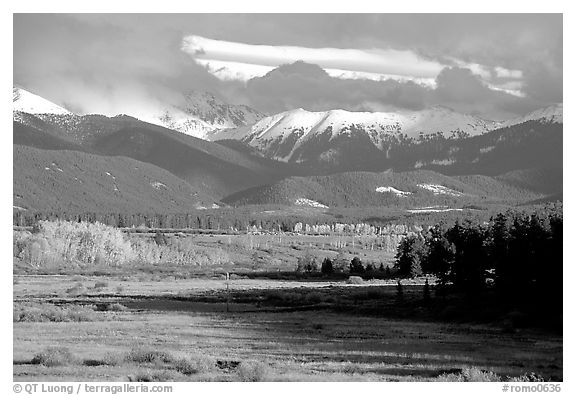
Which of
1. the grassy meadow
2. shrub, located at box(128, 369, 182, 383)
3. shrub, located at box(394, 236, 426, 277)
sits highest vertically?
shrub, located at box(394, 236, 426, 277)

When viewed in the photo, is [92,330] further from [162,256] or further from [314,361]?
[162,256]

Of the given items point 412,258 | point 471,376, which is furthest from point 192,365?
point 412,258

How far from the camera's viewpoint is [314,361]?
4325 cm

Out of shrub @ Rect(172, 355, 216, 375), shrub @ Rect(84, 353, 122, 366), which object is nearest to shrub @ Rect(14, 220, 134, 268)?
shrub @ Rect(84, 353, 122, 366)

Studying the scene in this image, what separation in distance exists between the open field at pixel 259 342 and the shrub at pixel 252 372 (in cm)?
5

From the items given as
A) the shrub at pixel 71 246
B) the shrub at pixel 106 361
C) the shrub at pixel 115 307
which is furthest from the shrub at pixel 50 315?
the shrub at pixel 71 246

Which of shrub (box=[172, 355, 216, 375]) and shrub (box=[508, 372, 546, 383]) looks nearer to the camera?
shrub (box=[508, 372, 546, 383])

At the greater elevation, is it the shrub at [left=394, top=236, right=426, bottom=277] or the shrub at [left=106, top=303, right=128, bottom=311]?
the shrub at [left=394, top=236, right=426, bottom=277]

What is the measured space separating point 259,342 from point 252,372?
14.5 m

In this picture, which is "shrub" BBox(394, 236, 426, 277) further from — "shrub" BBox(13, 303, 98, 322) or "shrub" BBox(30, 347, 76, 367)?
"shrub" BBox(30, 347, 76, 367)

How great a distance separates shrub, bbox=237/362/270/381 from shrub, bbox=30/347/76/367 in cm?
862

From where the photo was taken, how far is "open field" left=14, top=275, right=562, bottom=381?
38594 millimetres
